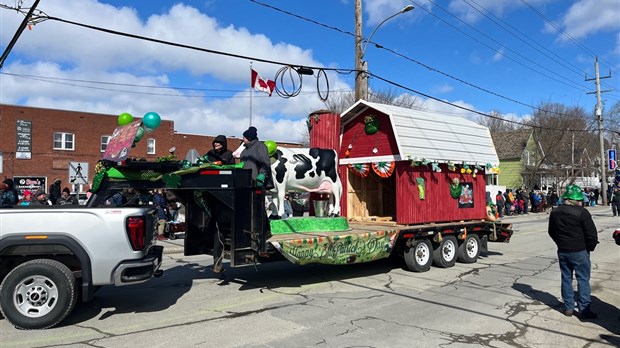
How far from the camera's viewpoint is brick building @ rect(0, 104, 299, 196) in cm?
3438

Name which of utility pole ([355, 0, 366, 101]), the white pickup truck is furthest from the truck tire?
utility pole ([355, 0, 366, 101])

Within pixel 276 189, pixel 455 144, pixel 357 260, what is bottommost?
pixel 357 260

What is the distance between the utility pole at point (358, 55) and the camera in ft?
51.6

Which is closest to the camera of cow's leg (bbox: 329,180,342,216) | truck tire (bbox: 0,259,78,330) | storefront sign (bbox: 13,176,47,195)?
truck tire (bbox: 0,259,78,330)

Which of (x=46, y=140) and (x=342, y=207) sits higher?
(x=46, y=140)

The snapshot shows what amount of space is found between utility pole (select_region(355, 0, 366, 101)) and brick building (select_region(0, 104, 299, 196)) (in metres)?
23.9

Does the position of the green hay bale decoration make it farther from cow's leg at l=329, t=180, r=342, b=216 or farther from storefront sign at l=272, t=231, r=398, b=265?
cow's leg at l=329, t=180, r=342, b=216

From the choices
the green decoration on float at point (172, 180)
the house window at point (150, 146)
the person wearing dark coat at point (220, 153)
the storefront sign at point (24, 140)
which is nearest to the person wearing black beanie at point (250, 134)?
the person wearing dark coat at point (220, 153)

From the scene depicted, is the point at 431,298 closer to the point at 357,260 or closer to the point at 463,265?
the point at 357,260

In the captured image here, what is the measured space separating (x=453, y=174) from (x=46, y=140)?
3450 centimetres

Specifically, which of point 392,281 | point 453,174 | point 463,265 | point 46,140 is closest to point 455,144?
point 453,174

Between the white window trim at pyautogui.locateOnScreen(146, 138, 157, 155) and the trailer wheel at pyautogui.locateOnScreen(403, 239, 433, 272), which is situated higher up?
the white window trim at pyautogui.locateOnScreen(146, 138, 157, 155)

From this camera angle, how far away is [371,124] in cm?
1076

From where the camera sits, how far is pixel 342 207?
11.7m
